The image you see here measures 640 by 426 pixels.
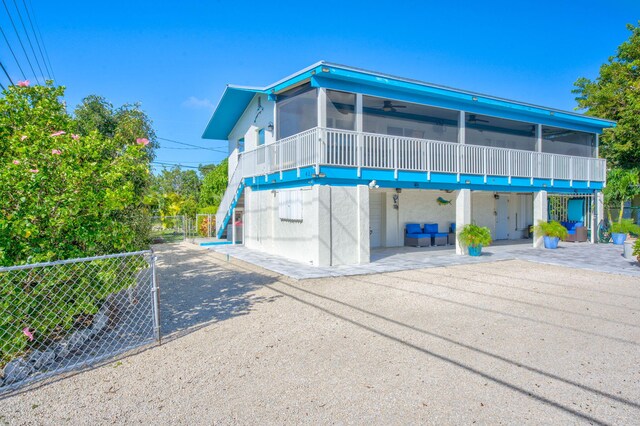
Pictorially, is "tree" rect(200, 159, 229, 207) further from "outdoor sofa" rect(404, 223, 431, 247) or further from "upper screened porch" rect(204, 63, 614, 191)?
"outdoor sofa" rect(404, 223, 431, 247)

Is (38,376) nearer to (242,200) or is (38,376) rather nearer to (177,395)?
(177,395)

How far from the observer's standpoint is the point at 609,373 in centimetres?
402

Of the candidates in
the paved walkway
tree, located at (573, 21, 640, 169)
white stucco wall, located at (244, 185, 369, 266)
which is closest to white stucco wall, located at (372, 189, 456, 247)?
the paved walkway

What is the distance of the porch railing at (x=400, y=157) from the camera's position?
35.8ft

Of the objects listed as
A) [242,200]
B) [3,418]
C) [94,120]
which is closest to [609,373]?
[3,418]

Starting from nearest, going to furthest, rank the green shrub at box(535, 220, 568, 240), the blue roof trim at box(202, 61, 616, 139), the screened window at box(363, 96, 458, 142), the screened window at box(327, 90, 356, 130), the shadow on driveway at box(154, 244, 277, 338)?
the shadow on driveway at box(154, 244, 277, 338)
the blue roof trim at box(202, 61, 616, 139)
the screened window at box(327, 90, 356, 130)
the screened window at box(363, 96, 458, 142)
the green shrub at box(535, 220, 568, 240)

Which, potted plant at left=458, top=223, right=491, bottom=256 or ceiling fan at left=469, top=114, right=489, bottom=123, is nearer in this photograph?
potted plant at left=458, top=223, right=491, bottom=256

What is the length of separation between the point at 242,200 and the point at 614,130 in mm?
20793

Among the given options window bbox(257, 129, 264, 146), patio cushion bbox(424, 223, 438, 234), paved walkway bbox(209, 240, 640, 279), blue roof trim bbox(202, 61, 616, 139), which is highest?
blue roof trim bbox(202, 61, 616, 139)

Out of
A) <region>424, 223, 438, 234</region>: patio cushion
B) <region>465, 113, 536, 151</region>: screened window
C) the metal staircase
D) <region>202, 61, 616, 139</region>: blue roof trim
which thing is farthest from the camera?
<region>465, 113, 536, 151</region>: screened window

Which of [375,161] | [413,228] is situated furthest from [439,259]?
[413,228]

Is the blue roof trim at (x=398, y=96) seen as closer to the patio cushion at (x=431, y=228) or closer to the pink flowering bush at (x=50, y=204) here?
the patio cushion at (x=431, y=228)

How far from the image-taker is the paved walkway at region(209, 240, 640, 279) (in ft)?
33.6

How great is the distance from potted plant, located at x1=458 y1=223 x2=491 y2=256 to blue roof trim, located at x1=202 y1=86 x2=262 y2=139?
29.0ft
